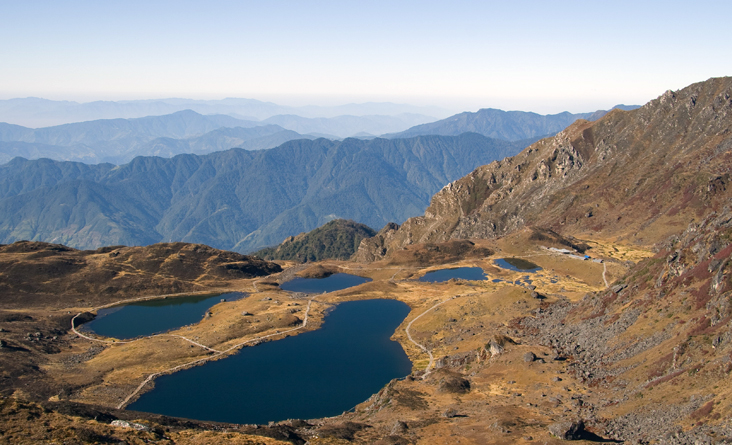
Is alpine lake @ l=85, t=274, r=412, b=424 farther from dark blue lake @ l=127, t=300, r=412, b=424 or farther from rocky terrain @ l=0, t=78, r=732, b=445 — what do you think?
rocky terrain @ l=0, t=78, r=732, b=445

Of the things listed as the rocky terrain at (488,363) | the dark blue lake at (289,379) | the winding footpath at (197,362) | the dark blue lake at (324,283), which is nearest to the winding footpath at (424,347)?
the rocky terrain at (488,363)

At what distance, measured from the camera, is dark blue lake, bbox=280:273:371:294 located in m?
177

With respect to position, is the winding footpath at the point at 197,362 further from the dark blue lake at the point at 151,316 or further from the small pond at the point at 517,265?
the small pond at the point at 517,265

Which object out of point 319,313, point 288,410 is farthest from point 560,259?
point 288,410

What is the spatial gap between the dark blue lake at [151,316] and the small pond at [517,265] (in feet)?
328

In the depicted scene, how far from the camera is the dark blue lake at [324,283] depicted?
177m

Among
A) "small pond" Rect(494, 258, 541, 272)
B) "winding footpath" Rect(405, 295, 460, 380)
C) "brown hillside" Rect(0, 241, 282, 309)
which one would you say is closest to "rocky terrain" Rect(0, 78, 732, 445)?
"winding footpath" Rect(405, 295, 460, 380)

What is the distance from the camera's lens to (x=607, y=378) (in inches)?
2719

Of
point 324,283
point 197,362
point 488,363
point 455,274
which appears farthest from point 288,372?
point 455,274

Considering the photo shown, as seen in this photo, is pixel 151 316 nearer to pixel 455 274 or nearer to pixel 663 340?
pixel 455 274

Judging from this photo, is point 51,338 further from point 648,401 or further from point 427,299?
point 648,401

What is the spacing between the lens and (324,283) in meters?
186

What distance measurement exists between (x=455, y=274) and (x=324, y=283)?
50.2 metres

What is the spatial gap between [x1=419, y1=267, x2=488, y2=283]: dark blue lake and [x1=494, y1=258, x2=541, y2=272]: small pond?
10.3m
